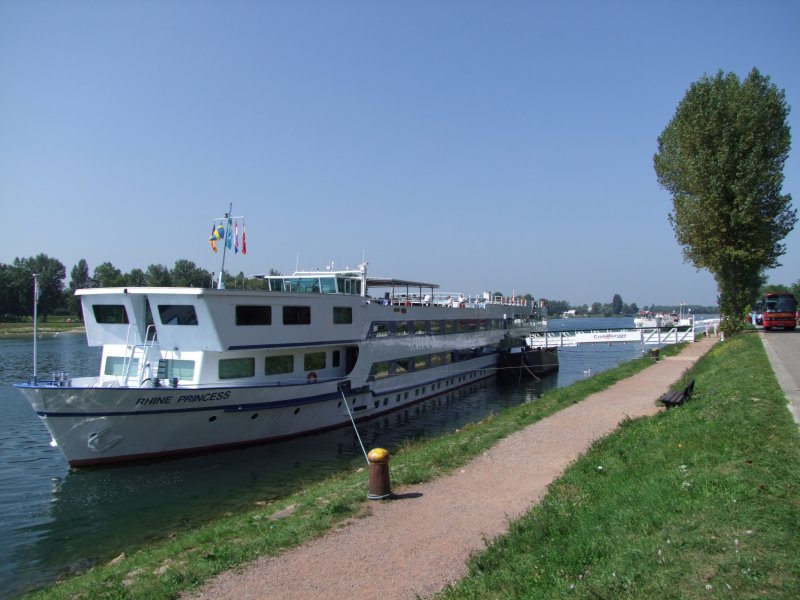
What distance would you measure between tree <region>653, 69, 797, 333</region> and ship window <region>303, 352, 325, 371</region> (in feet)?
78.9

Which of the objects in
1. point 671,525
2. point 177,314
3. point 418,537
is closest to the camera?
point 671,525

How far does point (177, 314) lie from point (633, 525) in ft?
51.1

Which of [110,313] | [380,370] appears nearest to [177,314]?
[110,313]

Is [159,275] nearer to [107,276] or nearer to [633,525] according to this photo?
[107,276]

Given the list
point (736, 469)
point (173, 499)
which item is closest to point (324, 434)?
point (173, 499)

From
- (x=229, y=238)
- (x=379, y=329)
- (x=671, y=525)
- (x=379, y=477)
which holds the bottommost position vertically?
(x=379, y=477)

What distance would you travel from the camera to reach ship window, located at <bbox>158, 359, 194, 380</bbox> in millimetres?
18500

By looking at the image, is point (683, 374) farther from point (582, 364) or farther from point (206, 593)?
point (582, 364)

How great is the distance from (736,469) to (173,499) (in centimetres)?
1266

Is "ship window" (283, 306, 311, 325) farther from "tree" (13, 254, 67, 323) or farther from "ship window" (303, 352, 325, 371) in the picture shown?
"tree" (13, 254, 67, 323)

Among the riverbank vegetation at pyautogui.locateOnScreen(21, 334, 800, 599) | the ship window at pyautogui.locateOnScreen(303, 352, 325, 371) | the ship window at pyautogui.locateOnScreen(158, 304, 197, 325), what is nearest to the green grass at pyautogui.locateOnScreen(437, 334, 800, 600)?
the riverbank vegetation at pyautogui.locateOnScreen(21, 334, 800, 599)

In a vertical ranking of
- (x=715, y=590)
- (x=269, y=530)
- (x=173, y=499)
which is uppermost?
(x=715, y=590)

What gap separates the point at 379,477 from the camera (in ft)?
32.8

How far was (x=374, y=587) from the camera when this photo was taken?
6609 mm
